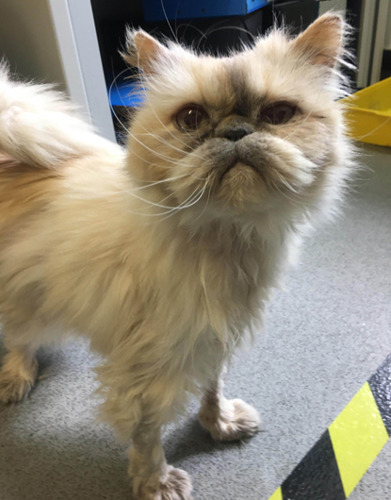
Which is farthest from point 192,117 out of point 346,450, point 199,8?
point 199,8

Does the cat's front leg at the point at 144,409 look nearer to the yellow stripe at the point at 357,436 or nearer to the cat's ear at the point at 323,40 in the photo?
the yellow stripe at the point at 357,436

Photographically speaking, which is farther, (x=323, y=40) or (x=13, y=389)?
(x=13, y=389)

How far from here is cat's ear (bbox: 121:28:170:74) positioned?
71 cm

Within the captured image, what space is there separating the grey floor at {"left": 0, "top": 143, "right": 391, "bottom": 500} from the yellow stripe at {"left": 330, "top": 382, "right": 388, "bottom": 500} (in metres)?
0.02

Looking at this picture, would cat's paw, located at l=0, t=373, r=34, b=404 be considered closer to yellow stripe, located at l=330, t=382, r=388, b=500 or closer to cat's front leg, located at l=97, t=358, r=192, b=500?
cat's front leg, located at l=97, t=358, r=192, b=500

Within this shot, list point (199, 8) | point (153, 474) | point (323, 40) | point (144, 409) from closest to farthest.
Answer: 1. point (323, 40)
2. point (144, 409)
3. point (153, 474)
4. point (199, 8)

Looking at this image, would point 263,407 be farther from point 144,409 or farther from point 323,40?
point 323,40

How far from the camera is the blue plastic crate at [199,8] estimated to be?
1.72 m

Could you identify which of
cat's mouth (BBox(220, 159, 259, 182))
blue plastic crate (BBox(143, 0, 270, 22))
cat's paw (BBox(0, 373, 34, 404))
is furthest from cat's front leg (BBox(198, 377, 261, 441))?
blue plastic crate (BBox(143, 0, 270, 22))

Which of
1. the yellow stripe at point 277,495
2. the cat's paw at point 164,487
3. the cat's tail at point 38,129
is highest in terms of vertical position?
the cat's tail at point 38,129

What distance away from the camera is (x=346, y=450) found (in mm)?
994

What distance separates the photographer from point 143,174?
0.65m

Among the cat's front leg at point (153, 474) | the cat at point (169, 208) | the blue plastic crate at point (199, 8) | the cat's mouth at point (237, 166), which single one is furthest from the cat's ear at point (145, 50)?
the blue plastic crate at point (199, 8)

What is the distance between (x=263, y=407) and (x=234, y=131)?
2.55 feet
